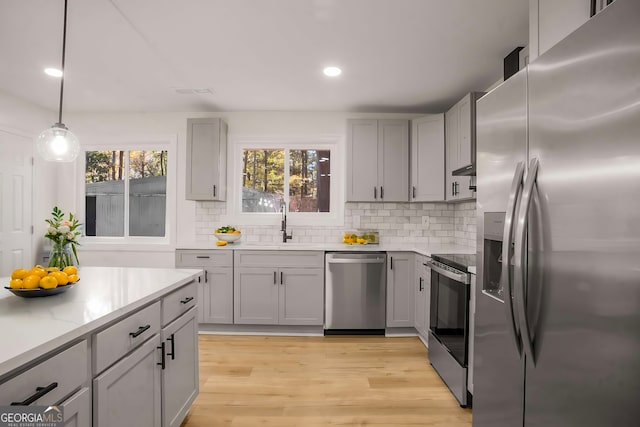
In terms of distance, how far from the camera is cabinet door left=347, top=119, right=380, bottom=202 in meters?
4.23

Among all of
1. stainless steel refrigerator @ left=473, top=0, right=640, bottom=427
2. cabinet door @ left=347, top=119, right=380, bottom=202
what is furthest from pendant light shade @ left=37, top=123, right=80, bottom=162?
cabinet door @ left=347, top=119, right=380, bottom=202

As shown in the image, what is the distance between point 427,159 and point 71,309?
3.64 meters

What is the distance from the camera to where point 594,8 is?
127 cm

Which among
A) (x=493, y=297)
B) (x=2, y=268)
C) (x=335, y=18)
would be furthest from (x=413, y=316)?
(x=2, y=268)

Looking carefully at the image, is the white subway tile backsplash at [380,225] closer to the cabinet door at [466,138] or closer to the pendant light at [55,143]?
the cabinet door at [466,138]

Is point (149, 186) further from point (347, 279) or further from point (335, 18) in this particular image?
point (335, 18)

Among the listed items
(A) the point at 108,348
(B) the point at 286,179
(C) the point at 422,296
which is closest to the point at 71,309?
(A) the point at 108,348

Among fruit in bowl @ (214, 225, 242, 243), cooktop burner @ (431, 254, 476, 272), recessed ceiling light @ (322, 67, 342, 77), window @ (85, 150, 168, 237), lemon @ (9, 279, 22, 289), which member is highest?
recessed ceiling light @ (322, 67, 342, 77)

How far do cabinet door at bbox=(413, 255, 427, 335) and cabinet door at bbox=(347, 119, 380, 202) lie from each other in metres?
1.00

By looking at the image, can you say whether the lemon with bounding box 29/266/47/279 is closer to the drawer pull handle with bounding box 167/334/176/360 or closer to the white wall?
the drawer pull handle with bounding box 167/334/176/360

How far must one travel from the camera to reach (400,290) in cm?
382

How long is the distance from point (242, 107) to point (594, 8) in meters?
3.72

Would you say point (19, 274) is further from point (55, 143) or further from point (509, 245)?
point (509, 245)

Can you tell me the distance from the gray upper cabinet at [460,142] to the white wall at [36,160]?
4.98m
